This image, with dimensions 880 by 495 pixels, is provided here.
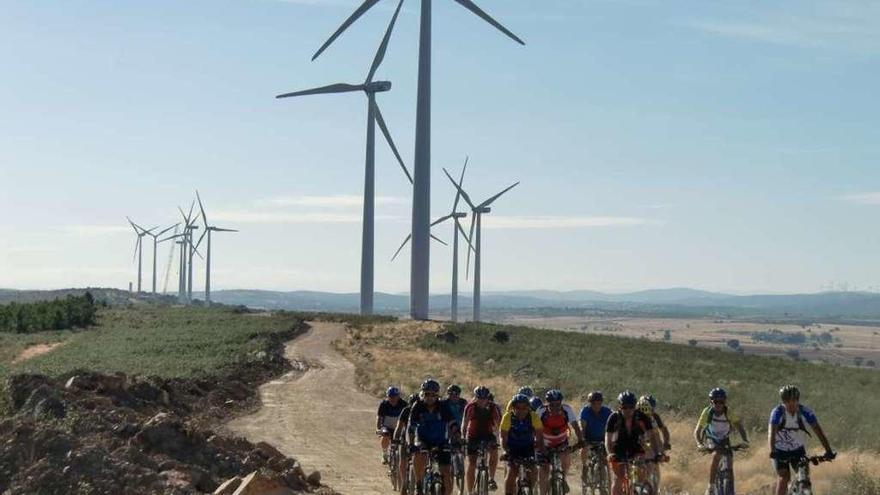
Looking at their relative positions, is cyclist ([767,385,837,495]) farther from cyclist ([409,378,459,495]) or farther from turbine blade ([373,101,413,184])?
turbine blade ([373,101,413,184])

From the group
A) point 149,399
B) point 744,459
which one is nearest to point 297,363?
point 149,399

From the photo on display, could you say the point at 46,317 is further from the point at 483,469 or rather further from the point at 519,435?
the point at 519,435

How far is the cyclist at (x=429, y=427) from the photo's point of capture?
15713mm

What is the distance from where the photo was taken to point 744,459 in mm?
22391

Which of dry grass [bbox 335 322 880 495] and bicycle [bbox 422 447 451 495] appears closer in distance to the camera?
bicycle [bbox 422 447 451 495]

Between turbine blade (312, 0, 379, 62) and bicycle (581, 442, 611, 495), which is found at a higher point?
turbine blade (312, 0, 379, 62)

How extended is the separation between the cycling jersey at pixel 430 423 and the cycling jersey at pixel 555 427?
59.0 inches

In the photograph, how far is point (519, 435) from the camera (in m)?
15.5

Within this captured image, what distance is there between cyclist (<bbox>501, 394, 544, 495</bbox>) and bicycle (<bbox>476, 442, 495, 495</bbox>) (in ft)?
1.41

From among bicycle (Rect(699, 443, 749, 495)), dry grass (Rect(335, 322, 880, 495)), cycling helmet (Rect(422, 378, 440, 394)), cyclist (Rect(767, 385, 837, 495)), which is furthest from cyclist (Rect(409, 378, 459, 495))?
dry grass (Rect(335, 322, 880, 495))

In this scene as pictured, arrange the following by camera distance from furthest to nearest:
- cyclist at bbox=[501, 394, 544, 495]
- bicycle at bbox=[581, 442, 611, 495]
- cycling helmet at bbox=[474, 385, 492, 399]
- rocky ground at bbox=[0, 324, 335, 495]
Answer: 1. bicycle at bbox=[581, 442, 611, 495]
2. cycling helmet at bbox=[474, 385, 492, 399]
3. cyclist at bbox=[501, 394, 544, 495]
4. rocky ground at bbox=[0, 324, 335, 495]

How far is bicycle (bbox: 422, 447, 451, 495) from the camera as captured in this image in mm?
A: 15562

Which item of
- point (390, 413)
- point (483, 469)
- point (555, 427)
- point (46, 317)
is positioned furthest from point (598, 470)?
point (46, 317)

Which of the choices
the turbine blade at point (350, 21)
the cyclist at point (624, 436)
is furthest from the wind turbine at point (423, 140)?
the cyclist at point (624, 436)
